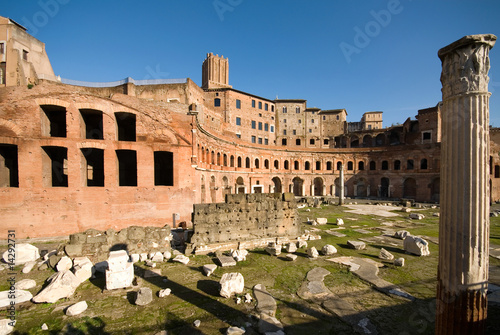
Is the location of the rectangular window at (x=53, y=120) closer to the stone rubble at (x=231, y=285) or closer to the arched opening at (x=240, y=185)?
the stone rubble at (x=231, y=285)

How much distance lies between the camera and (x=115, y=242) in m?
9.33

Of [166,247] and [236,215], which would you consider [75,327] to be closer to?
[166,247]

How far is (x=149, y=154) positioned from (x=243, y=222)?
785cm

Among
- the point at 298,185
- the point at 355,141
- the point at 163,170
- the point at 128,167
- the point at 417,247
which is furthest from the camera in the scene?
the point at 355,141

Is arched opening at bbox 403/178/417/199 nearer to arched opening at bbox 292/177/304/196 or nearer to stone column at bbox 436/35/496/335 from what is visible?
arched opening at bbox 292/177/304/196

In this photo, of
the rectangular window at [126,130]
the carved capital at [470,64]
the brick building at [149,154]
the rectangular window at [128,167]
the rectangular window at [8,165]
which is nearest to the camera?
the carved capital at [470,64]

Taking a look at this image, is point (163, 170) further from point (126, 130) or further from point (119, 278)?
point (119, 278)

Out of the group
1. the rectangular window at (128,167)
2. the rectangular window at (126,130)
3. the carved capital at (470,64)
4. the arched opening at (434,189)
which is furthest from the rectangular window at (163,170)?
the arched opening at (434,189)

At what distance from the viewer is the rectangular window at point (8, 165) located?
14.4m

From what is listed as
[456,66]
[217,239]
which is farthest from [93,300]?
[456,66]

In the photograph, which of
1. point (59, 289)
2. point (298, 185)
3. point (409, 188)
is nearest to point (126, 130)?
point (59, 289)

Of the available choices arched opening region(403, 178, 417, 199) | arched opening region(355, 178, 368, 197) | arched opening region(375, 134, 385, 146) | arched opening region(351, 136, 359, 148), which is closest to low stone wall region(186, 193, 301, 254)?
arched opening region(355, 178, 368, 197)

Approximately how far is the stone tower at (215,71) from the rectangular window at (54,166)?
88.7 feet

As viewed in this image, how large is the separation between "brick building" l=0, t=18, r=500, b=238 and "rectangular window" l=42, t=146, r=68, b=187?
63 mm
